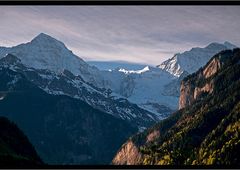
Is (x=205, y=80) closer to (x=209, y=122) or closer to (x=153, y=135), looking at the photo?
(x=153, y=135)

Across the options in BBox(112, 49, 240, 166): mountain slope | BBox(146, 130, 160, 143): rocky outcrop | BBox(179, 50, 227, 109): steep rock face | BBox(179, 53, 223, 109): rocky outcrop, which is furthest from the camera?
BBox(179, 53, 223, 109): rocky outcrop

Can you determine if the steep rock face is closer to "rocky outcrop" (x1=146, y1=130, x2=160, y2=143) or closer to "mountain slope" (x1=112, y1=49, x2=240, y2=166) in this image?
"mountain slope" (x1=112, y1=49, x2=240, y2=166)

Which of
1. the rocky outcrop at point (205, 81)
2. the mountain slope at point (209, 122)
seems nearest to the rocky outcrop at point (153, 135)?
the mountain slope at point (209, 122)

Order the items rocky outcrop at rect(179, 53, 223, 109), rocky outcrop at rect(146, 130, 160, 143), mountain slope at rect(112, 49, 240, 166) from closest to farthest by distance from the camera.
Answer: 1. mountain slope at rect(112, 49, 240, 166)
2. rocky outcrop at rect(146, 130, 160, 143)
3. rocky outcrop at rect(179, 53, 223, 109)

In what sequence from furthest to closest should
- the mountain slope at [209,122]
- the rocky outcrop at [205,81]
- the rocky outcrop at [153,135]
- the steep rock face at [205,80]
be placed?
the rocky outcrop at [205,81], the steep rock face at [205,80], the rocky outcrop at [153,135], the mountain slope at [209,122]

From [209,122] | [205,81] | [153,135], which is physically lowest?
[153,135]

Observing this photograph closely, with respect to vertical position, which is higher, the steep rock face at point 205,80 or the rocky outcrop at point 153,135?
the steep rock face at point 205,80

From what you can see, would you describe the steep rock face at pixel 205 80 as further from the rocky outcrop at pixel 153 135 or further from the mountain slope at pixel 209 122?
the rocky outcrop at pixel 153 135

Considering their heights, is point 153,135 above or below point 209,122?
below

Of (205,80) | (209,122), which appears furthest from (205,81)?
(209,122)

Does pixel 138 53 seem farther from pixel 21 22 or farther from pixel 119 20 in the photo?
pixel 21 22

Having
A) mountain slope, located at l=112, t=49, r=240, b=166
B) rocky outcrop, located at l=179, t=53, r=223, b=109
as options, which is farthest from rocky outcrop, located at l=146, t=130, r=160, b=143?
rocky outcrop, located at l=179, t=53, r=223, b=109
